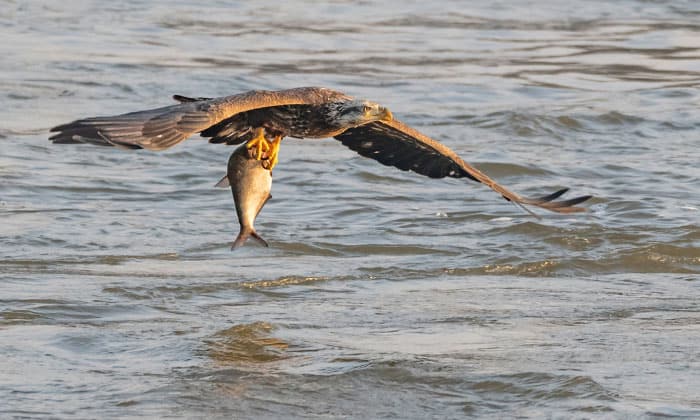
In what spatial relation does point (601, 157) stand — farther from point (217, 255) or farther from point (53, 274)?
point (53, 274)

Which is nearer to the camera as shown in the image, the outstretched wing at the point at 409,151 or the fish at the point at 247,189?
the fish at the point at 247,189

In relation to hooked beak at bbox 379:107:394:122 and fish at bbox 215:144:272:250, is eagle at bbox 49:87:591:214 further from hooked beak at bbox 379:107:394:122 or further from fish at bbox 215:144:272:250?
fish at bbox 215:144:272:250

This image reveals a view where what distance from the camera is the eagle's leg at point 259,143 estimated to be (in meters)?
7.03

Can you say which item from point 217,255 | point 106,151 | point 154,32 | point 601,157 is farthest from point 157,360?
point 154,32

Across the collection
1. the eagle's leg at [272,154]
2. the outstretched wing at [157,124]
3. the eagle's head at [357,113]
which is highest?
the outstretched wing at [157,124]

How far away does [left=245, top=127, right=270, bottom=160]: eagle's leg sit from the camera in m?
7.03

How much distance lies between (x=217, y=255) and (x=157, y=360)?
2.31 m

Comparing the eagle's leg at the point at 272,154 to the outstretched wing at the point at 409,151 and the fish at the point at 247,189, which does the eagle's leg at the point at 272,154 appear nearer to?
the fish at the point at 247,189

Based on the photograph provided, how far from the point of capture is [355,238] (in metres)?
9.63

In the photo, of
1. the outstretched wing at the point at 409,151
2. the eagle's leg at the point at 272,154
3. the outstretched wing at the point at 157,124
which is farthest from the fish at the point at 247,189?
the outstretched wing at the point at 409,151

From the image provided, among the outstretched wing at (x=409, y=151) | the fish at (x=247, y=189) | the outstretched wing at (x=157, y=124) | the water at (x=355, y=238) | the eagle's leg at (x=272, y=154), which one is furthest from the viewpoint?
the outstretched wing at (x=409, y=151)

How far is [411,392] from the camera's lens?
6.46 meters

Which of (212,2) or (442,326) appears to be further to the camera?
(212,2)

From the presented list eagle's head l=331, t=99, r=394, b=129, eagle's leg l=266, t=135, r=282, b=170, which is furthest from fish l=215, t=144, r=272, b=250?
eagle's head l=331, t=99, r=394, b=129
